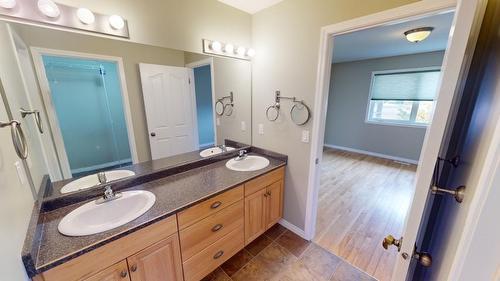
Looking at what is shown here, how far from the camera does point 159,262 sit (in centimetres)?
122

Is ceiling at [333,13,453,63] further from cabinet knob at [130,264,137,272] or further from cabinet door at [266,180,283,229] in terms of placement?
cabinet knob at [130,264,137,272]

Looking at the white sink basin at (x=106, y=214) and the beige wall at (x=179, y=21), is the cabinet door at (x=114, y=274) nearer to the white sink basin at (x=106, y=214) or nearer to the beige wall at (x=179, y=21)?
Answer: the white sink basin at (x=106, y=214)

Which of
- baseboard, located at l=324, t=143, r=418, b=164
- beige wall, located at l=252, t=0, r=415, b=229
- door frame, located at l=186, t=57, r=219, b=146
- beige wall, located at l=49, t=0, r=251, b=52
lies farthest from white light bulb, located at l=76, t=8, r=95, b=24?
baseboard, located at l=324, t=143, r=418, b=164

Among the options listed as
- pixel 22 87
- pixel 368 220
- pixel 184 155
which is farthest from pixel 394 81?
pixel 22 87

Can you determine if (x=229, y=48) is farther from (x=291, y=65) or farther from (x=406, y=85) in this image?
(x=406, y=85)

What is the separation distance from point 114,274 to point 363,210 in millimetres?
2738

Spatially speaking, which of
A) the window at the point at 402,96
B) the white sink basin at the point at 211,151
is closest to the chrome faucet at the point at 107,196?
the white sink basin at the point at 211,151

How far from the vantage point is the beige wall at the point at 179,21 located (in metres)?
1.38

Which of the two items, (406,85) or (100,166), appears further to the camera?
(406,85)

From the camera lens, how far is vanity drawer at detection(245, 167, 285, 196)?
1728 millimetres

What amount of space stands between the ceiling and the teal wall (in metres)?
2.48

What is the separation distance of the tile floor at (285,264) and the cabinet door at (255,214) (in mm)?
164

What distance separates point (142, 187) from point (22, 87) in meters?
0.90

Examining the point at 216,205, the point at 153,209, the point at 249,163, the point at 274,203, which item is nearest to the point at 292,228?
the point at 274,203
